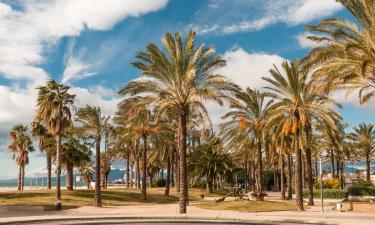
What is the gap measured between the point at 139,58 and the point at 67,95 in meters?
12.2

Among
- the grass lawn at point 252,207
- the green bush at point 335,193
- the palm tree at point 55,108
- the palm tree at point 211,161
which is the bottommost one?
the green bush at point 335,193

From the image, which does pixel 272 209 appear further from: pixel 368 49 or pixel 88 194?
pixel 88 194

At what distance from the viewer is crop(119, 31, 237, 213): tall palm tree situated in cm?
3381

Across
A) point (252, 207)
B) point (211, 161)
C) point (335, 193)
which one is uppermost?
point (211, 161)

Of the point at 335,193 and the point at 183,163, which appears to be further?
the point at 335,193

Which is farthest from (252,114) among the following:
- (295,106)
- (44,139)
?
(44,139)

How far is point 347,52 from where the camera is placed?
24.6 metres

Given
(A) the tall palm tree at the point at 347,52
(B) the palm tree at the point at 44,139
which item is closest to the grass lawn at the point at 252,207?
(A) the tall palm tree at the point at 347,52

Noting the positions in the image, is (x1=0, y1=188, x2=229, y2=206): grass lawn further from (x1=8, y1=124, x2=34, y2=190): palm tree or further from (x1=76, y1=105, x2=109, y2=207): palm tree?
(x1=8, y1=124, x2=34, y2=190): palm tree

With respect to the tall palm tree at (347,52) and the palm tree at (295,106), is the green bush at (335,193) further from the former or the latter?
the tall palm tree at (347,52)

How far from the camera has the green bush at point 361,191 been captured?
60322 mm

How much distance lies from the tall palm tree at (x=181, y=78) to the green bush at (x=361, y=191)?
35.0 metres

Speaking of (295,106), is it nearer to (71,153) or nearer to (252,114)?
(252,114)

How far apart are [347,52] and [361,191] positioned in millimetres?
41770
